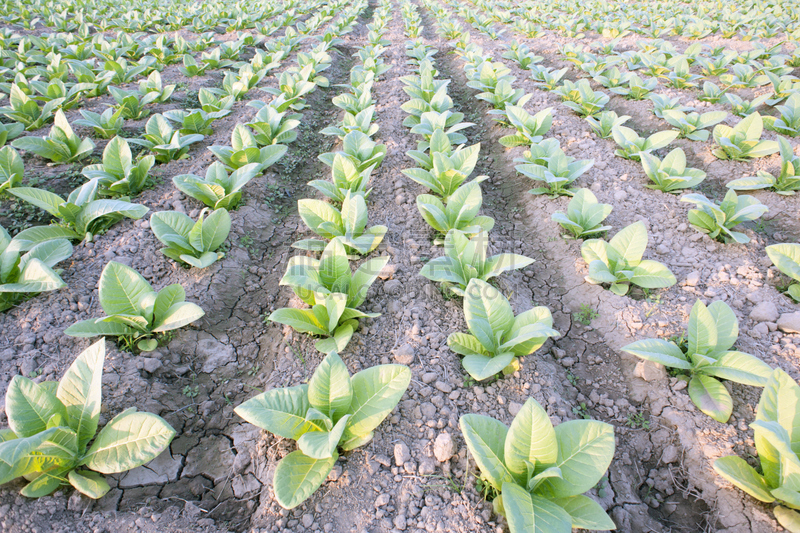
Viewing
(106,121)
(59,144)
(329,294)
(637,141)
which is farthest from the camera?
(106,121)

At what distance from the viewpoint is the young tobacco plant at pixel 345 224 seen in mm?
2877

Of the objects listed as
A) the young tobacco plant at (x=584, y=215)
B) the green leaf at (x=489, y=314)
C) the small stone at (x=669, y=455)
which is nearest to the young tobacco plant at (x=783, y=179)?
the young tobacco plant at (x=584, y=215)

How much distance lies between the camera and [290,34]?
8.37m

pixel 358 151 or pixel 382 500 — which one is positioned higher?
pixel 358 151

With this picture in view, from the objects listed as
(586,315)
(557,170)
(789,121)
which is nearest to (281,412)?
(586,315)

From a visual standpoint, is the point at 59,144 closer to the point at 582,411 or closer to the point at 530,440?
the point at 530,440

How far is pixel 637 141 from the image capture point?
3.96m

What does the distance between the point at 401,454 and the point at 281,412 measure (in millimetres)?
591

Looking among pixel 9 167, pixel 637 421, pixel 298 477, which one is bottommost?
pixel 637 421

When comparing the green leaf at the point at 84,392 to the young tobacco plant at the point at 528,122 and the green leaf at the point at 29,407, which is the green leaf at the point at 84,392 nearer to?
the green leaf at the point at 29,407

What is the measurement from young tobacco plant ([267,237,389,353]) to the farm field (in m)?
0.02

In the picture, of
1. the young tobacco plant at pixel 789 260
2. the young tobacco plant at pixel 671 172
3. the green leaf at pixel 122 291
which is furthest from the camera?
the young tobacco plant at pixel 671 172

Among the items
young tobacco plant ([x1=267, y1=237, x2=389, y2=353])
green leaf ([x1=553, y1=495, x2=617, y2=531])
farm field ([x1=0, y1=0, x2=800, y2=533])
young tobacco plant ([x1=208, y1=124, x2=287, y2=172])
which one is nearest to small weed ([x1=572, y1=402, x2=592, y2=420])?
farm field ([x1=0, y1=0, x2=800, y2=533])

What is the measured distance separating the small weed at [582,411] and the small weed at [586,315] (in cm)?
67
